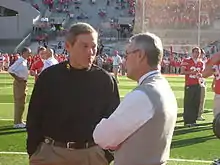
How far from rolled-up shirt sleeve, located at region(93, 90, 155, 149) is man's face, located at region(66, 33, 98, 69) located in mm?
1278

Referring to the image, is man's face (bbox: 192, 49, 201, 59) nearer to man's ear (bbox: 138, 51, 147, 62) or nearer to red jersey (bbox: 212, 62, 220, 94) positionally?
red jersey (bbox: 212, 62, 220, 94)

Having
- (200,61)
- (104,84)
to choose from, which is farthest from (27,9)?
(104,84)

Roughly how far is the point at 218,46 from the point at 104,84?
130 ft

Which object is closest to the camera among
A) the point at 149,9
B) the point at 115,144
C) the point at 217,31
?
the point at 115,144

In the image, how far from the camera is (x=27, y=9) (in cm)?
5894

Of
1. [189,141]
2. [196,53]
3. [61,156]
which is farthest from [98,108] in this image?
[196,53]

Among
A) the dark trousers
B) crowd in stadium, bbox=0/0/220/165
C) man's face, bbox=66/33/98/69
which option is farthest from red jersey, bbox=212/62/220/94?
man's face, bbox=66/33/98/69

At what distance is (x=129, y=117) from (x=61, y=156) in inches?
56.3

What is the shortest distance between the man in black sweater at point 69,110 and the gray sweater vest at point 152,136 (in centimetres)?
113

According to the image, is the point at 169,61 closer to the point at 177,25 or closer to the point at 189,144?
→ the point at 177,25

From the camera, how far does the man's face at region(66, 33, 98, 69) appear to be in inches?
179

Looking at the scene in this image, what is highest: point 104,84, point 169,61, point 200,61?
point 104,84

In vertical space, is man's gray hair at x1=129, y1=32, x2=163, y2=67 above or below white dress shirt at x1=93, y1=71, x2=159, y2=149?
above

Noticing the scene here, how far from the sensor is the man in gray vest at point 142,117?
332 cm
